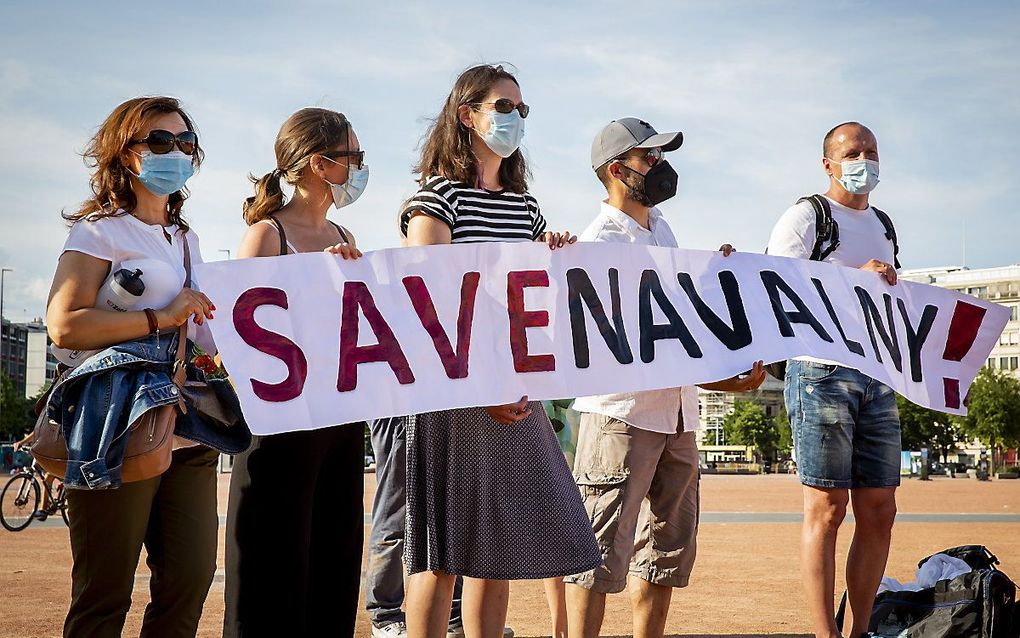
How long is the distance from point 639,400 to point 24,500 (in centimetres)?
1275

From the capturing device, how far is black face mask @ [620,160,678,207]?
4.46m

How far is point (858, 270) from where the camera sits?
16.2 feet

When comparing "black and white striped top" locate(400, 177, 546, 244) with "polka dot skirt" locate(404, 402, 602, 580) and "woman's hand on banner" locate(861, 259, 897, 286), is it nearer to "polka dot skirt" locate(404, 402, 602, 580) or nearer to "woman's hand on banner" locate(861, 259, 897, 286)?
"polka dot skirt" locate(404, 402, 602, 580)

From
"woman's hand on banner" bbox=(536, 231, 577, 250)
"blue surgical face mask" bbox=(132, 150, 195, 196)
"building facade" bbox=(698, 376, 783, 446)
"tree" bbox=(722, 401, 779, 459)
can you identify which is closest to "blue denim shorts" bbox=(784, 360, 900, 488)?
"woman's hand on banner" bbox=(536, 231, 577, 250)

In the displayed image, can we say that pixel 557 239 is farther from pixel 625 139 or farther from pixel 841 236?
pixel 841 236

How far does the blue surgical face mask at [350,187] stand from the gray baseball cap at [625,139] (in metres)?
1.09

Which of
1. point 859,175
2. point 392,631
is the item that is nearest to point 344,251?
point 392,631

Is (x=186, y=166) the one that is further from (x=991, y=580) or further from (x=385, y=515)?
(x=991, y=580)

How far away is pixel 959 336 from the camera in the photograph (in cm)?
532

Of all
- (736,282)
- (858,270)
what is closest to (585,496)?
(736,282)

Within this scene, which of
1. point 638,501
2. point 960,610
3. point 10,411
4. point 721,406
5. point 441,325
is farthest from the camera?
point 721,406

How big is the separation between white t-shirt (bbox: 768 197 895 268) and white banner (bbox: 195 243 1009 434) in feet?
0.54

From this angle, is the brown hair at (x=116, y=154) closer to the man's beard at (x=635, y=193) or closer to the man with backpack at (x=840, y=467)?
the man's beard at (x=635, y=193)

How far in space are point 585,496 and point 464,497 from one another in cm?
89
